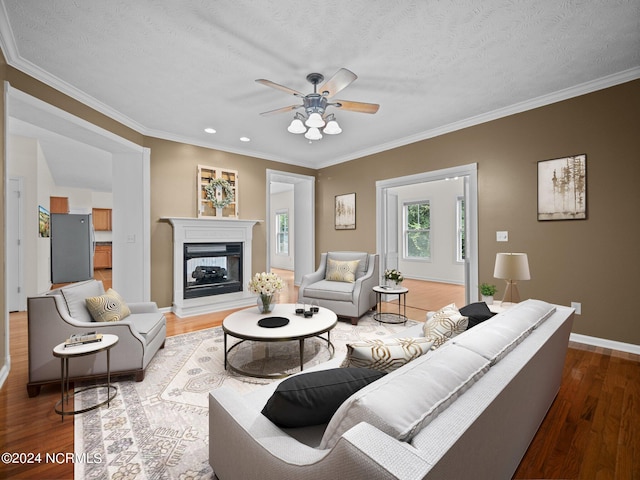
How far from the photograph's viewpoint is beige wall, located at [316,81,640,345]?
9.58ft

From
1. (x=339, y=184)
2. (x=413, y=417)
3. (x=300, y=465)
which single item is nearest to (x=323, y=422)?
(x=300, y=465)

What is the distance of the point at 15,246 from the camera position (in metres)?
4.37

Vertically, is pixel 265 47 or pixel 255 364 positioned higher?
pixel 265 47

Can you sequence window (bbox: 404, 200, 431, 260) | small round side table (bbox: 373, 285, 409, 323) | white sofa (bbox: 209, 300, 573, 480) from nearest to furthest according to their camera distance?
white sofa (bbox: 209, 300, 573, 480)
small round side table (bbox: 373, 285, 409, 323)
window (bbox: 404, 200, 431, 260)

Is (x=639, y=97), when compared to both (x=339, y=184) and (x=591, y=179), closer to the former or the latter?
(x=591, y=179)

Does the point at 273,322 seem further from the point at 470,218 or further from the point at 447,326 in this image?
the point at 470,218

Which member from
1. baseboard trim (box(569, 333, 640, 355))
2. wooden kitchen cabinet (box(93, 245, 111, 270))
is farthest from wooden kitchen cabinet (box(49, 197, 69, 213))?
baseboard trim (box(569, 333, 640, 355))

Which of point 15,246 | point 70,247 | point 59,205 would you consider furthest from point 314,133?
point 59,205

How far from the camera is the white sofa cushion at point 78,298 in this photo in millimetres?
2326

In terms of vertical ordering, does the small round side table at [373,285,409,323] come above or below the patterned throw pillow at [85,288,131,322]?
below

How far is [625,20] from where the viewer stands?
214 cm

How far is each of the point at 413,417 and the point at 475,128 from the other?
13.6 ft

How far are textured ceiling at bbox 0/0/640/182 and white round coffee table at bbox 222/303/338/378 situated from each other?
229 cm

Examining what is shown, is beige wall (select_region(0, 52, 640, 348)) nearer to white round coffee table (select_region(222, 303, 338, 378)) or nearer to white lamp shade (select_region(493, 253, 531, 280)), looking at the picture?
white lamp shade (select_region(493, 253, 531, 280))
